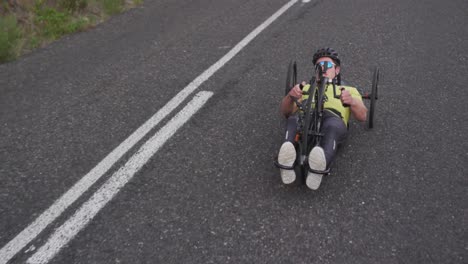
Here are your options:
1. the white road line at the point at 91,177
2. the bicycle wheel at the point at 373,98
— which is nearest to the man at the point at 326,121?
the bicycle wheel at the point at 373,98

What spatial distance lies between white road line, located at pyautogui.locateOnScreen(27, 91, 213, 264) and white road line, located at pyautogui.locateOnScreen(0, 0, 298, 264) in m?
0.13

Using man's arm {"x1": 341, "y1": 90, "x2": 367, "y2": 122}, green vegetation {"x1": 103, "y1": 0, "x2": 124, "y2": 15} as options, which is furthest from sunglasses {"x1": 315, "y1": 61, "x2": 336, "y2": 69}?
green vegetation {"x1": 103, "y1": 0, "x2": 124, "y2": 15}

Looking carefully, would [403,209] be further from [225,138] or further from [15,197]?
[15,197]

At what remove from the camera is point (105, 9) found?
789cm

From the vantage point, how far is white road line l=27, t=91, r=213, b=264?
2994 millimetres

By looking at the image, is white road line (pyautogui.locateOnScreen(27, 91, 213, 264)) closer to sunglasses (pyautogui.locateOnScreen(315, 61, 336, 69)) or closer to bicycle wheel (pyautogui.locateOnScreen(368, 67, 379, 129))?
sunglasses (pyautogui.locateOnScreen(315, 61, 336, 69))

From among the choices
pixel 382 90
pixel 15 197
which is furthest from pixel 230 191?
pixel 382 90

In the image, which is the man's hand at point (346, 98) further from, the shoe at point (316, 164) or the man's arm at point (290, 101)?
the shoe at point (316, 164)

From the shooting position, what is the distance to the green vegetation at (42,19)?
6.32 metres

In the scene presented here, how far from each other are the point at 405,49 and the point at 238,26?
2.61 metres

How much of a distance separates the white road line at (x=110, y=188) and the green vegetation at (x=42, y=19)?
3.06 m

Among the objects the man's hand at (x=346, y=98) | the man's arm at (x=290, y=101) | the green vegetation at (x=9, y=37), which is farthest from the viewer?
the green vegetation at (x=9, y=37)

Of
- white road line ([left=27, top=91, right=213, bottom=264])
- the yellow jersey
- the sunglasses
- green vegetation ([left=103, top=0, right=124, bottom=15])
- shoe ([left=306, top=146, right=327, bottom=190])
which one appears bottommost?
white road line ([left=27, top=91, right=213, bottom=264])

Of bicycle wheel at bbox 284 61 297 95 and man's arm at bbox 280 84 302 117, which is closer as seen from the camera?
man's arm at bbox 280 84 302 117
